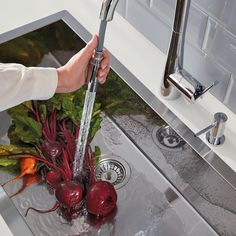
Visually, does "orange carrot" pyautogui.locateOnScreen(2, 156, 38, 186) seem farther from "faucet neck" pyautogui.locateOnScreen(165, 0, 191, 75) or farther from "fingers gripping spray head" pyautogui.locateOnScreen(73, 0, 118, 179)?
"faucet neck" pyautogui.locateOnScreen(165, 0, 191, 75)

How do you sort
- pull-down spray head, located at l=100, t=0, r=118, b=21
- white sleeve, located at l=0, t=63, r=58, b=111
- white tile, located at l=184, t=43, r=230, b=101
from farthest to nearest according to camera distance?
white tile, located at l=184, t=43, r=230, b=101
white sleeve, located at l=0, t=63, r=58, b=111
pull-down spray head, located at l=100, t=0, r=118, b=21

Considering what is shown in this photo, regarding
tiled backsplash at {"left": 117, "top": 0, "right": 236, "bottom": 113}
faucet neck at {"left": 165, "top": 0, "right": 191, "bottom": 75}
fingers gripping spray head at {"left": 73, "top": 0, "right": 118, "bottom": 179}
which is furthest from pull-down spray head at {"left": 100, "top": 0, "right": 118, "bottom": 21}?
tiled backsplash at {"left": 117, "top": 0, "right": 236, "bottom": 113}

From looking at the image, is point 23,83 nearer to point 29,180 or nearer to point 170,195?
point 29,180

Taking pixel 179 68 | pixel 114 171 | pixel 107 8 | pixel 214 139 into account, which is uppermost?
Answer: pixel 107 8

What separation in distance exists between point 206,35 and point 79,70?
236 mm

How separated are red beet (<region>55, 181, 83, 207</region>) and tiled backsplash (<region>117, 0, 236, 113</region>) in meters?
→ 0.31

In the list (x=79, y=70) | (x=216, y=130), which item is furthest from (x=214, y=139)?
(x=79, y=70)

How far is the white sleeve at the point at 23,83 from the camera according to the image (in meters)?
0.82

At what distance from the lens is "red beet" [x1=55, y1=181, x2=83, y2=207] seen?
899 millimetres

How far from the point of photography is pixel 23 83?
843 millimetres

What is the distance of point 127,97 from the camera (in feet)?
3.33

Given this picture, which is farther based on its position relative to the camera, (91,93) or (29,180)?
(29,180)

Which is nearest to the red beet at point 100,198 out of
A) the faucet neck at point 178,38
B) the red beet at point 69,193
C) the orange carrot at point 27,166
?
the red beet at point 69,193

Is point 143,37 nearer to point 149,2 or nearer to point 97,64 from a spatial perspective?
point 149,2
